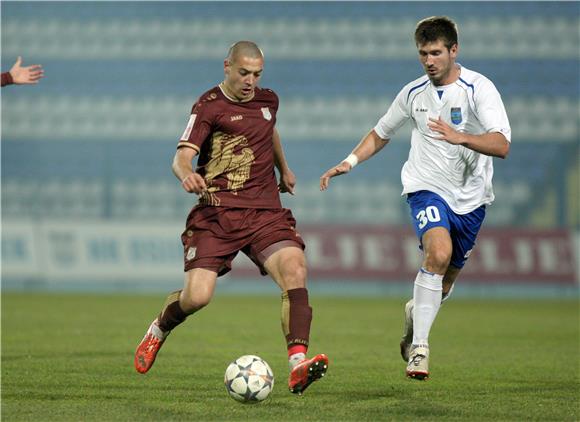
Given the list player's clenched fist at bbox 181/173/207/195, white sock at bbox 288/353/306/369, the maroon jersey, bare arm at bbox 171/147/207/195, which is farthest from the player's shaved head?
white sock at bbox 288/353/306/369

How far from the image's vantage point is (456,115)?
21.9ft

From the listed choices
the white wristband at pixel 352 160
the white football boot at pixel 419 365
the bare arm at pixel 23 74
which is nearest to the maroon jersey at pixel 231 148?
the white wristband at pixel 352 160

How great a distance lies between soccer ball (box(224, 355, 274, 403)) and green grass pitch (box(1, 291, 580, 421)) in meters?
0.07

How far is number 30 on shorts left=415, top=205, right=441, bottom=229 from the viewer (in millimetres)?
6641

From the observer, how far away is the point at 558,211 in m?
23.1

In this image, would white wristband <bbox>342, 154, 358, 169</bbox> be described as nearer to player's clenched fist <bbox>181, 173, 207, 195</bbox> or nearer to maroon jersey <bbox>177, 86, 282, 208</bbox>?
maroon jersey <bbox>177, 86, 282, 208</bbox>

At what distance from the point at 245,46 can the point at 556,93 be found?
22.0 meters

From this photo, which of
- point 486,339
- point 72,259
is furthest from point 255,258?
point 72,259

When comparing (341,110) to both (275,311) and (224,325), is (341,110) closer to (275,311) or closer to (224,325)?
(275,311)

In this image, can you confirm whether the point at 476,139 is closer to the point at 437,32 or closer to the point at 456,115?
the point at 456,115

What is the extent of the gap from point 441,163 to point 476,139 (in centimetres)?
67

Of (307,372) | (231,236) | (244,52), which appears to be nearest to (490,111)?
(244,52)

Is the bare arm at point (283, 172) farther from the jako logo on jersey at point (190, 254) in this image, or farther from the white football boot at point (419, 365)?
the white football boot at point (419, 365)

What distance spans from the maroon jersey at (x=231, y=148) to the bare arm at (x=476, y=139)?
1100 millimetres
